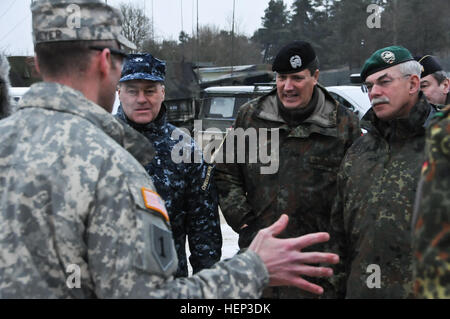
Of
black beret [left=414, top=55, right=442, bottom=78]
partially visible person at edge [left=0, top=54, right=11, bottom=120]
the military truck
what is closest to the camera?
partially visible person at edge [left=0, top=54, right=11, bottom=120]

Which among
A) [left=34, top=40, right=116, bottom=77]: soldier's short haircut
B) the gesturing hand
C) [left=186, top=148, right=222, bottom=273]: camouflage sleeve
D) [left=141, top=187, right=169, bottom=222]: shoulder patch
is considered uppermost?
[left=34, top=40, right=116, bottom=77]: soldier's short haircut

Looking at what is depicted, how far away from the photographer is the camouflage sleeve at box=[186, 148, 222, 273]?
3074 mm

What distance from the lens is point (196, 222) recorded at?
3096 mm

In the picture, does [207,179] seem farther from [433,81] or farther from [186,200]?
[433,81]

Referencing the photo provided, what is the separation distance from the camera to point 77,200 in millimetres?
1437

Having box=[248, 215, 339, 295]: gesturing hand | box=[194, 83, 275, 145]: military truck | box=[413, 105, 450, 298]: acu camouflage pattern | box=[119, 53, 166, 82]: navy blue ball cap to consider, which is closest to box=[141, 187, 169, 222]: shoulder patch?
box=[248, 215, 339, 295]: gesturing hand

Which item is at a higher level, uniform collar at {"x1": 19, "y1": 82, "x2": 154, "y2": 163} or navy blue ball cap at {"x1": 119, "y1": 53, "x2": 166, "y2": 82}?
navy blue ball cap at {"x1": 119, "y1": 53, "x2": 166, "y2": 82}

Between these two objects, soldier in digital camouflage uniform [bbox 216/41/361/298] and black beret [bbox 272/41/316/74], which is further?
black beret [bbox 272/41/316/74]

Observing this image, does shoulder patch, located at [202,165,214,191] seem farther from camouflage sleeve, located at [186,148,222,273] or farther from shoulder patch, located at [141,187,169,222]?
shoulder patch, located at [141,187,169,222]

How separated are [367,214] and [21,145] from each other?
1.63 m

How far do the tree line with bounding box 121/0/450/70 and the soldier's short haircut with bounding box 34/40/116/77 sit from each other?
13774 millimetres

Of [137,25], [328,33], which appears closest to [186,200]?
[137,25]

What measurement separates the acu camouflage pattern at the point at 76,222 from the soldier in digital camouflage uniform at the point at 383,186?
120cm

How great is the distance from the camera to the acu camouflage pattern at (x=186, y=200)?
3053 millimetres
